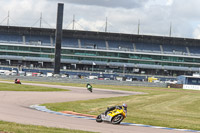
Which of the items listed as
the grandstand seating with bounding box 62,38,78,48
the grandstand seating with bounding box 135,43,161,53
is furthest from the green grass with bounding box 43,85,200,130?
the grandstand seating with bounding box 135,43,161,53

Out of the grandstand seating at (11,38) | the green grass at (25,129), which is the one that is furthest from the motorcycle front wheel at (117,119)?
the grandstand seating at (11,38)

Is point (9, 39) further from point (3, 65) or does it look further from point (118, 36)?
point (118, 36)

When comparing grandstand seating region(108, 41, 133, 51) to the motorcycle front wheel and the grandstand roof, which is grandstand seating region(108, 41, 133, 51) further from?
the motorcycle front wheel

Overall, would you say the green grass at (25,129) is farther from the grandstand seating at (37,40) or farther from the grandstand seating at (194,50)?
the grandstand seating at (194,50)

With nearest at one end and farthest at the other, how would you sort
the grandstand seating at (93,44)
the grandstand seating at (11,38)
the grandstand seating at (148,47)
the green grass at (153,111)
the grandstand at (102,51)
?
the green grass at (153,111), the grandstand at (102,51), the grandstand seating at (11,38), the grandstand seating at (93,44), the grandstand seating at (148,47)

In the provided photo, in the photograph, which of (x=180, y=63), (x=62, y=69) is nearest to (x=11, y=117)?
(x=62, y=69)

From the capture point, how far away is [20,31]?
120 m

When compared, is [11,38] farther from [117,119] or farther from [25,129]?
[25,129]

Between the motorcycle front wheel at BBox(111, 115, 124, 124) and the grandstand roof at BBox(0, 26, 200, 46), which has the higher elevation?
the grandstand roof at BBox(0, 26, 200, 46)

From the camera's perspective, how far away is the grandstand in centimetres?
11681

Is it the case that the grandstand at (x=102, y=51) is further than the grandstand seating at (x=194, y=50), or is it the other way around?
the grandstand seating at (x=194, y=50)

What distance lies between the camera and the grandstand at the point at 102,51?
116812 millimetres

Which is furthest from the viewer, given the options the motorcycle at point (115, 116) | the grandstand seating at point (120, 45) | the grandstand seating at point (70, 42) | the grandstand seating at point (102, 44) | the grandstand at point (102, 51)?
the grandstand seating at point (120, 45)

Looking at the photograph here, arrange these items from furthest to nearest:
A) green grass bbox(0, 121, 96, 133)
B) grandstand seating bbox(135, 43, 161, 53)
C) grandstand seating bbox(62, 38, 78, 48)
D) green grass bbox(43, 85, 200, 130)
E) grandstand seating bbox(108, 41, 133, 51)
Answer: grandstand seating bbox(135, 43, 161, 53) → grandstand seating bbox(108, 41, 133, 51) → grandstand seating bbox(62, 38, 78, 48) → green grass bbox(43, 85, 200, 130) → green grass bbox(0, 121, 96, 133)
